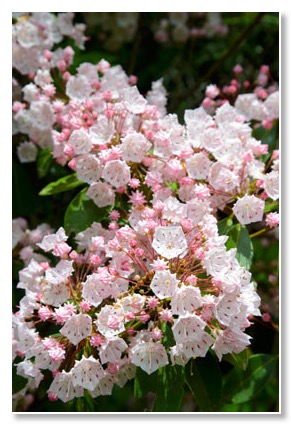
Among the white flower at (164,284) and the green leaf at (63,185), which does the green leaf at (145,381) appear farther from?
the green leaf at (63,185)

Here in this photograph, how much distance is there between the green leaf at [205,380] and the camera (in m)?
2.23

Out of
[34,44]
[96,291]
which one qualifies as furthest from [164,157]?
[34,44]

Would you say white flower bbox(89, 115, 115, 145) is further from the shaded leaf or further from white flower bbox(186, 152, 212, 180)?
the shaded leaf

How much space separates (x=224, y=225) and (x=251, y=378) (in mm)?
637

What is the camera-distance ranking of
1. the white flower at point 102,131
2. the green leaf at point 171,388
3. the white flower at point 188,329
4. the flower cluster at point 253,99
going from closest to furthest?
the white flower at point 188,329, the green leaf at point 171,388, the white flower at point 102,131, the flower cluster at point 253,99

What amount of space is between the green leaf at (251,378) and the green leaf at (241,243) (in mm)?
466

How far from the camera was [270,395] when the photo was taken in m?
2.96

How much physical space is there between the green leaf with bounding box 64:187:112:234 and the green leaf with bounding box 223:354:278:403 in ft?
2.55

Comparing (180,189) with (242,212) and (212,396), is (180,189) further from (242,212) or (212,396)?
(212,396)

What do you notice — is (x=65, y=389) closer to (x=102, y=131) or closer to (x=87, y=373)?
(x=87, y=373)

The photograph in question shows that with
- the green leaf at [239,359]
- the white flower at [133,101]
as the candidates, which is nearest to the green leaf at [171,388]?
the green leaf at [239,359]

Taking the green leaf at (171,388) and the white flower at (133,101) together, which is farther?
the white flower at (133,101)

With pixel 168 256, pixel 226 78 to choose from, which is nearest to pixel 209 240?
pixel 168 256

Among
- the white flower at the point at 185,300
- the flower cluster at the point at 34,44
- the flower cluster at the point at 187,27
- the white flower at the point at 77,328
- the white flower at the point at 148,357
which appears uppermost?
the flower cluster at the point at 187,27
